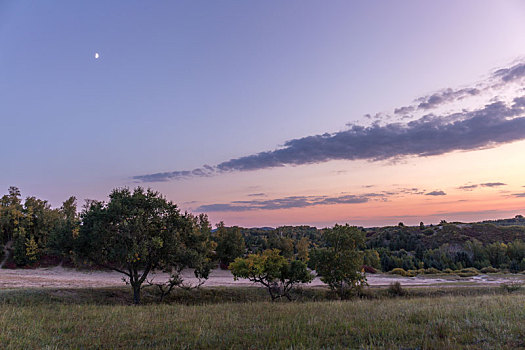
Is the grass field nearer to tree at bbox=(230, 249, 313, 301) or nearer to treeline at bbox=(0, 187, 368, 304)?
treeline at bbox=(0, 187, 368, 304)

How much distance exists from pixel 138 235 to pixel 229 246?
4818 centimetres

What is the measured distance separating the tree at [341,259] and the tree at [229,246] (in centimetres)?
3982

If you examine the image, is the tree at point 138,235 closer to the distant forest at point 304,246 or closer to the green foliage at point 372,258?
the distant forest at point 304,246

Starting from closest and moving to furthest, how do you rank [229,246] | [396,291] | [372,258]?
[396,291], [372,258], [229,246]

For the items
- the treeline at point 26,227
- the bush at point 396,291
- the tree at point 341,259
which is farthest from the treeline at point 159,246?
the treeline at point 26,227

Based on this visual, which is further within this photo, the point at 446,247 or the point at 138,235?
the point at 446,247

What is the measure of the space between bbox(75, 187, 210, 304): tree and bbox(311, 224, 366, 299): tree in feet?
41.9

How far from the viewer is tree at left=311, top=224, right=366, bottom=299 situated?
97.8 ft

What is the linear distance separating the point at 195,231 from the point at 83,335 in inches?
615

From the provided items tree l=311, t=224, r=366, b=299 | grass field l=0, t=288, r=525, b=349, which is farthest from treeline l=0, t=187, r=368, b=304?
grass field l=0, t=288, r=525, b=349

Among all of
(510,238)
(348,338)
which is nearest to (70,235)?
(348,338)

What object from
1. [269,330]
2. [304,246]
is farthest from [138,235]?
[304,246]

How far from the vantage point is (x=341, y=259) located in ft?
98.4

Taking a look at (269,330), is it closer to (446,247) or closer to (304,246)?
(304,246)
